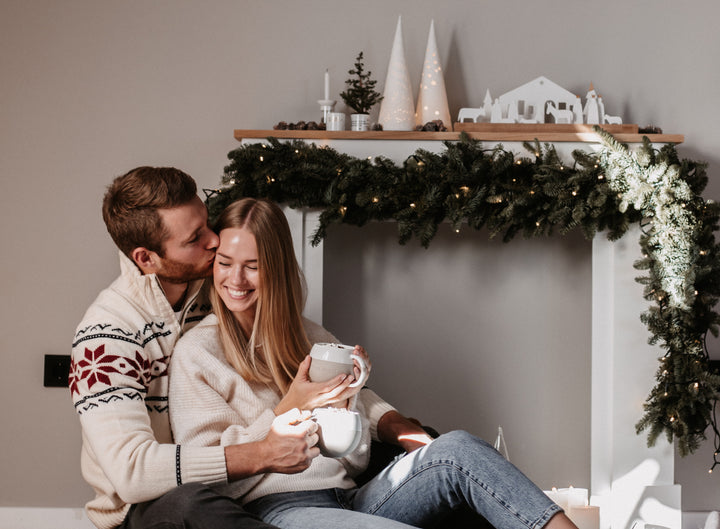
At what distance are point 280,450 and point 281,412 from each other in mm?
144

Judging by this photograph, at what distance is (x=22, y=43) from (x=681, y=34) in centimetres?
220

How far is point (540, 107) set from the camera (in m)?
2.29

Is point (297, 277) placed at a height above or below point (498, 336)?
above

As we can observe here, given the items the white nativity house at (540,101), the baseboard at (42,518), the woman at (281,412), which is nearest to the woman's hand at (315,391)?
the woman at (281,412)

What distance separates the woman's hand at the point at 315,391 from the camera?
57.4 inches

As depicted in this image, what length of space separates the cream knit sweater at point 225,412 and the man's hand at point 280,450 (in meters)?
0.07

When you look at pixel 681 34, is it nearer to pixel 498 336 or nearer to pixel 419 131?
pixel 419 131

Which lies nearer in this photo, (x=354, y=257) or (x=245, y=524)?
(x=245, y=524)

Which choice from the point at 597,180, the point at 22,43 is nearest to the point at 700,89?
the point at 597,180

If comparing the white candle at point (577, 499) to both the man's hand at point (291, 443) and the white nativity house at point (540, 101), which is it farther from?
the white nativity house at point (540, 101)

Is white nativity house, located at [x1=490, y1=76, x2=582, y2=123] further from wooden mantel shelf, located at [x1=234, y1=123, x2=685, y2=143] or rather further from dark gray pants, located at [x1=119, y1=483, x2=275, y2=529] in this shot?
dark gray pants, located at [x1=119, y1=483, x2=275, y2=529]

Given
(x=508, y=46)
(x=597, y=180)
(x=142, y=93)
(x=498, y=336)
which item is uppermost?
(x=508, y=46)

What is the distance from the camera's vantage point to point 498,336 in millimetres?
2549

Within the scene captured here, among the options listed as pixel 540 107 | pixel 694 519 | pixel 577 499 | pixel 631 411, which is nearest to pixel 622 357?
pixel 631 411
